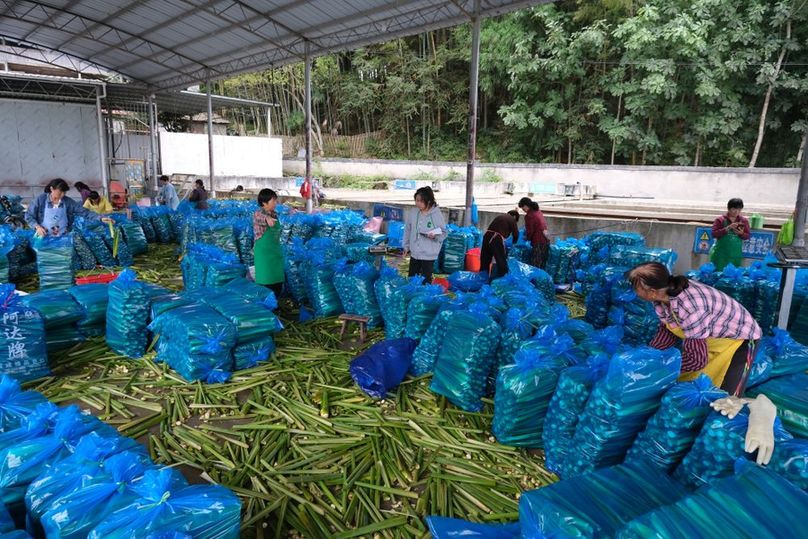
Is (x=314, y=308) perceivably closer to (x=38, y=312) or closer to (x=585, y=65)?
(x=38, y=312)

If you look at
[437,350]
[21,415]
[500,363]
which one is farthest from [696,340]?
[21,415]

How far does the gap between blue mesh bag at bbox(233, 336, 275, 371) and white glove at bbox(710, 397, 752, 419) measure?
3.35 meters

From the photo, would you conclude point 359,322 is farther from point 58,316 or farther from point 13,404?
point 13,404

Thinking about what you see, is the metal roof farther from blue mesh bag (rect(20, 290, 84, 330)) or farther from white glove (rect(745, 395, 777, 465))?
white glove (rect(745, 395, 777, 465))

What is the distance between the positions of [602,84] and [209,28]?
18.5 metres

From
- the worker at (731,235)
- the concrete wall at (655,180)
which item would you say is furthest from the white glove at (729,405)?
the concrete wall at (655,180)

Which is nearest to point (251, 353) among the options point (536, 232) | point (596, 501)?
point (596, 501)

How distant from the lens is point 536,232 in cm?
718

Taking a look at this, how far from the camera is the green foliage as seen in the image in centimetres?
1997

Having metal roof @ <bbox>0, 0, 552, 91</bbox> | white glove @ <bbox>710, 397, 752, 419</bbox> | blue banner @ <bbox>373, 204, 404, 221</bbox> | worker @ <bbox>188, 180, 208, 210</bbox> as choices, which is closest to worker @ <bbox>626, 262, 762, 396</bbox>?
white glove @ <bbox>710, 397, 752, 419</bbox>

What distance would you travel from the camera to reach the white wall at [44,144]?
57.7 feet

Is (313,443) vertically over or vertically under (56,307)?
under

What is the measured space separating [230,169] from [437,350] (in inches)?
931

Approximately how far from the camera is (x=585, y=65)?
24906 mm
